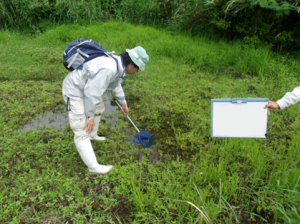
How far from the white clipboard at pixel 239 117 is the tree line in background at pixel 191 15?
3305 millimetres

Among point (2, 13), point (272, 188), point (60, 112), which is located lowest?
point (60, 112)

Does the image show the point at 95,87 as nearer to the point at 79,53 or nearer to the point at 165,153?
the point at 79,53

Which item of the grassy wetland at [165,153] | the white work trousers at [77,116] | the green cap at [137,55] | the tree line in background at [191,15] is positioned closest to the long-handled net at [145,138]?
the grassy wetland at [165,153]

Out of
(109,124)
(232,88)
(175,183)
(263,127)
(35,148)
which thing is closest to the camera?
(263,127)

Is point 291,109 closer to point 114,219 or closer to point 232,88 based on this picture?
point 232,88

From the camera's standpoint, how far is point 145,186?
2.81 meters

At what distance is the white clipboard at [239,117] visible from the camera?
240cm

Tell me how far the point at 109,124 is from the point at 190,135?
1.34m

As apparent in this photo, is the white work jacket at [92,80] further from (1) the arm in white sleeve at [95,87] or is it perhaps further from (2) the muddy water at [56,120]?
(2) the muddy water at [56,120]

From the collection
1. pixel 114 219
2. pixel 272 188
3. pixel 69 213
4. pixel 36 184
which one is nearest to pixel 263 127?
pixel 272 188

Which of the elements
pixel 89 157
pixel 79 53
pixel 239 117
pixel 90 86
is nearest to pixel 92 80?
pixel 90 86

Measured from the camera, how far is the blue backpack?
8.32 feet

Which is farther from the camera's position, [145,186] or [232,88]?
[232,88]

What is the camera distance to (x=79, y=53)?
8.32 feet
